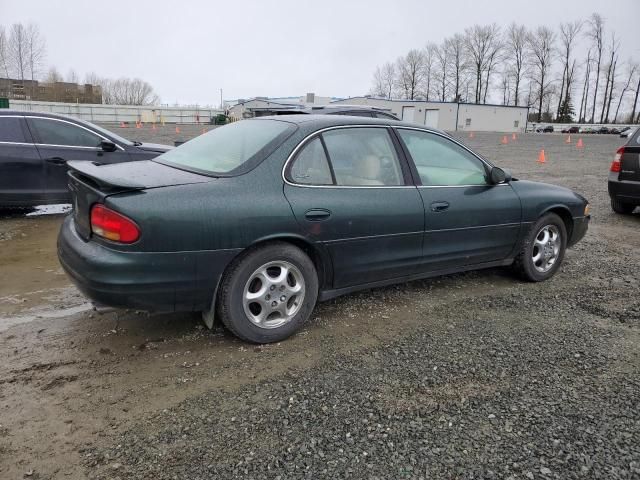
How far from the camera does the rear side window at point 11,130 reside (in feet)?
21.5

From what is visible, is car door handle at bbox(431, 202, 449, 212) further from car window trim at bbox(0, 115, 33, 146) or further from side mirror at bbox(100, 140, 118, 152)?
car window trim at bbox(0, 115, 33, 146)

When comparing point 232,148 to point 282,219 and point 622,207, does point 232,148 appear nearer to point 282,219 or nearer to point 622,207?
point 282,219

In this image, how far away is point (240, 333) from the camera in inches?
129

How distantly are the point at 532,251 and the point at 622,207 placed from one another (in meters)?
4.63

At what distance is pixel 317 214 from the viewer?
3.40m

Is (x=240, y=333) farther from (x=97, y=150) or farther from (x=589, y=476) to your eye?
(x=97, y=150)

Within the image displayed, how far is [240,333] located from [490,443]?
1655 millimetres

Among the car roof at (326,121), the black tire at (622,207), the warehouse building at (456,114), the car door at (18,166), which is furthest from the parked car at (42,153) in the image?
the warehouse building at (456,114)

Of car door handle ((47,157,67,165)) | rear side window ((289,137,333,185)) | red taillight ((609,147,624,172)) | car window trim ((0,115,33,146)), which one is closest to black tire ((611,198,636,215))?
red taillight ((609,147,624,172))

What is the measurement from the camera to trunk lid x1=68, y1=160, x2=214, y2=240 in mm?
2988

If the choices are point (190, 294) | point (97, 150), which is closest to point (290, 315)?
point (190, 294)

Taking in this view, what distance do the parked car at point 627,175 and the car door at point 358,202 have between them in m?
5.39

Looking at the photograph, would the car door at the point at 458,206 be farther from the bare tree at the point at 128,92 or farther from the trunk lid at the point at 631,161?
the bare tree at the point at 128,92

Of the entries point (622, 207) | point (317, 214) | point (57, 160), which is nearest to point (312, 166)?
point (317, 214)
